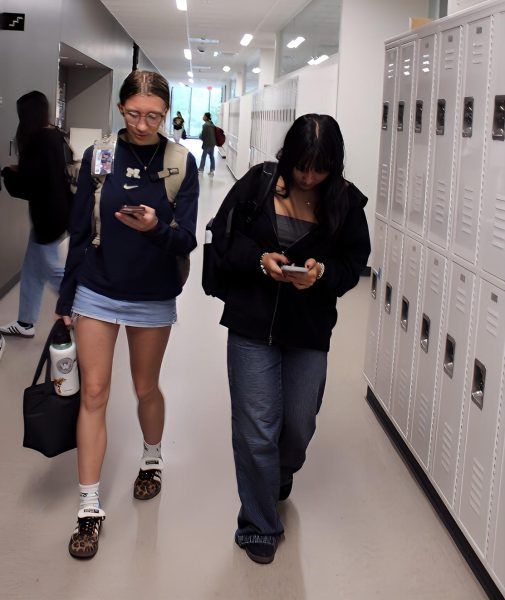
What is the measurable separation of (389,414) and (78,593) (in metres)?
2.11

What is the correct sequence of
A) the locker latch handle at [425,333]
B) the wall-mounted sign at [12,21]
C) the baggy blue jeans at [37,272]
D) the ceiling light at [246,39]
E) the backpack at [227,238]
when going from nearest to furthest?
the backpack at [227,238]
the locker latch handle at [425,333]
the baggy blue jeans at [37,272]
the wall-mounted sign at [12,21]
the ceiling light at [246,39]

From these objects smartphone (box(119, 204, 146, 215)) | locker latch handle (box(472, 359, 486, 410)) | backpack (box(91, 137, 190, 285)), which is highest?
backpack (box(91, 137, 190, 285))

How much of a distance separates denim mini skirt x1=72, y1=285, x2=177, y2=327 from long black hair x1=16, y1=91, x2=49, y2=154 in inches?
90.5

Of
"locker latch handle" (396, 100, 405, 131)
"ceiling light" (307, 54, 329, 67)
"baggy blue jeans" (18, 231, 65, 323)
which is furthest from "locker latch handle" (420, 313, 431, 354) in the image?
"ceiling light" (307, 54, 329, 67)

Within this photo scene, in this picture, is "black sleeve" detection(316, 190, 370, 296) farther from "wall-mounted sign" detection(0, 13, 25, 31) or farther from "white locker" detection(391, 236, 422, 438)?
"wall-mounted sign" detection(0, 13, 25, 31)

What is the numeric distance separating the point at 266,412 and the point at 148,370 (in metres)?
0.56

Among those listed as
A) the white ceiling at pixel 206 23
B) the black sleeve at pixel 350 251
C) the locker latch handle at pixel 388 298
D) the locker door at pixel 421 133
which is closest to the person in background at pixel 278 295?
the black sleeve at pixel 350 251

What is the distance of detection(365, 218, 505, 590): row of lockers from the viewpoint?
2.78 meters

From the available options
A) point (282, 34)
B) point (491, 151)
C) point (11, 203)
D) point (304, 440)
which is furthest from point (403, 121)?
point (282, 34)

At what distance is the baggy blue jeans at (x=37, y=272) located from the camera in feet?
17.3

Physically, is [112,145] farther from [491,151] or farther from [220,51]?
[220,51]

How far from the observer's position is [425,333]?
3.67 m

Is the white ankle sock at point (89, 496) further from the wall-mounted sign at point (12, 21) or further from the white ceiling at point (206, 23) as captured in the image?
the white ceiling at point (206, 23)

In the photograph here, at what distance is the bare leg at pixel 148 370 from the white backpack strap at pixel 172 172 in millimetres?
516
